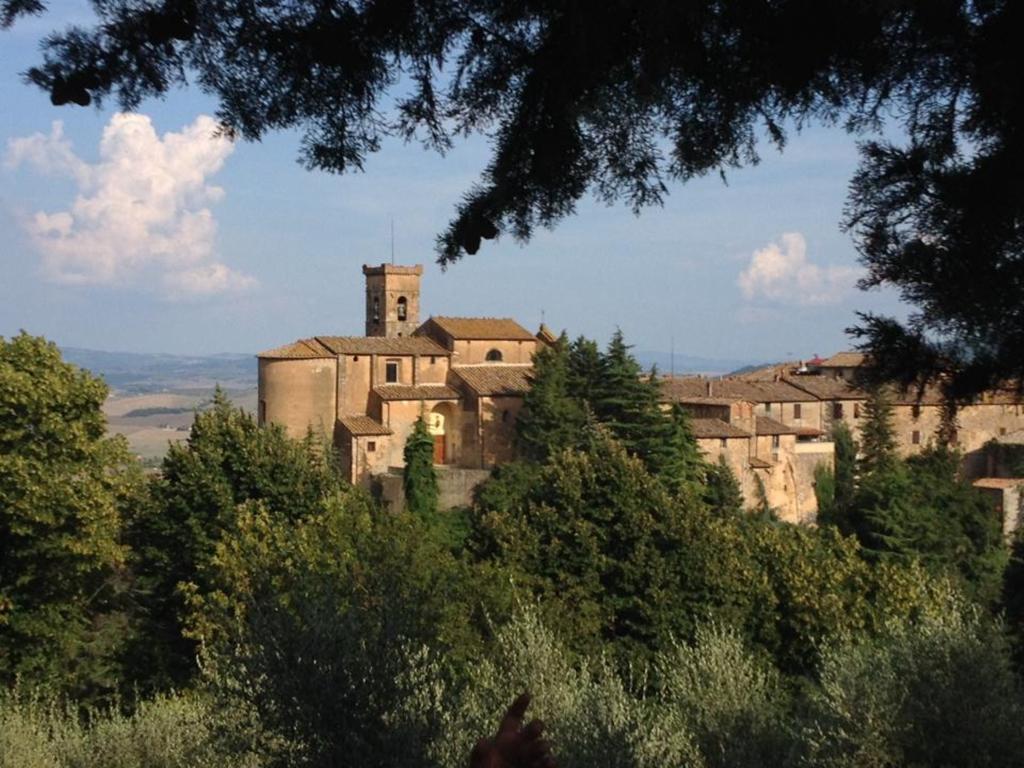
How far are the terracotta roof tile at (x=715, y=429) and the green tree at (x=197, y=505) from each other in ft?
62.5

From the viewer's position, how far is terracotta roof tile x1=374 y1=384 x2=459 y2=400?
42.5 m

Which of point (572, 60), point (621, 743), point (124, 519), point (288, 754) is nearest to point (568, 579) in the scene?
point (124, 519)

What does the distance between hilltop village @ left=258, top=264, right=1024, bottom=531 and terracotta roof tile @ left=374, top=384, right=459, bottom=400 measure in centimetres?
4

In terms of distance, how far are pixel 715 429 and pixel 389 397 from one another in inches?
418

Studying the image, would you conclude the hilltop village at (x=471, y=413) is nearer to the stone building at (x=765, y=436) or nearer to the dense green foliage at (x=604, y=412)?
the stone building at (x=765, y=436)

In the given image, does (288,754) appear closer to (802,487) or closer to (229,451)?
(229,451)

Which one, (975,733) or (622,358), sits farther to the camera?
(622,358)

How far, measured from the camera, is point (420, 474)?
3922 cm

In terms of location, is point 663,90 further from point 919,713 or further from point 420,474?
point 420,474

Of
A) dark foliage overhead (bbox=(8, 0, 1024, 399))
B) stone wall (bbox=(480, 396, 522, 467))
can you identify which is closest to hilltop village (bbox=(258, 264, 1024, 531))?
stone wall (bbox=(480, 396, 522, 467))

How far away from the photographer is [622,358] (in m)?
41.8

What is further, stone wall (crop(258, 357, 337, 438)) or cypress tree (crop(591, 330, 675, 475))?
stone wall (crop(258, 357, 337, 438))

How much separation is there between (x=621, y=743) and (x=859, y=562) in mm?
15177

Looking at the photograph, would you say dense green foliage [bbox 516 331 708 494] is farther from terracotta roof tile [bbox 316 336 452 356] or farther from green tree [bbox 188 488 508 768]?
green tree [bbox 188 488 508 768]
